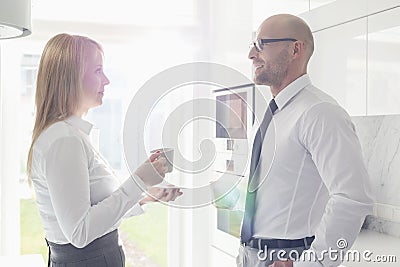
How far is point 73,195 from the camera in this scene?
1.53 m

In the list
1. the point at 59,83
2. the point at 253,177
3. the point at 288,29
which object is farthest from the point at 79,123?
the point at 288,29

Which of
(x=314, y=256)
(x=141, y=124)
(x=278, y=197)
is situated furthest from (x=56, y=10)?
(x=314, y=256)

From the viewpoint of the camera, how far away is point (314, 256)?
152 cm

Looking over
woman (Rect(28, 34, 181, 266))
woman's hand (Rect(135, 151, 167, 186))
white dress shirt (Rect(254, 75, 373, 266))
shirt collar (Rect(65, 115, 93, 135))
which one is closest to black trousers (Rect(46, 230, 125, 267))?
woman (Rect(28, 34, 181, 266))

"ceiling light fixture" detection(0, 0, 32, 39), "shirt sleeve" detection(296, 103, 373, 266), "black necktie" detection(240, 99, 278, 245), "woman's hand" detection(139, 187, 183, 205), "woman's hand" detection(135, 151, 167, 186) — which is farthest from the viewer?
"woman's hand" detection(139, 187, 183, 205)

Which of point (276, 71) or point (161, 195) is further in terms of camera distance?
point (161, 195)

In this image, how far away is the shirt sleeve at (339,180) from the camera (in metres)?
1.46

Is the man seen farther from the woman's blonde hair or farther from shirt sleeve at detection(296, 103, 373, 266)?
the woman's blonde hair

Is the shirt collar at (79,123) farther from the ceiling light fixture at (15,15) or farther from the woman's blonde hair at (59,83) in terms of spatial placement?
the ceiling light fixture at (15,15)

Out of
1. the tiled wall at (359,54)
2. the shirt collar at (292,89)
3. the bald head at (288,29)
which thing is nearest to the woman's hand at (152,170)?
the shirt collar at (292,89)

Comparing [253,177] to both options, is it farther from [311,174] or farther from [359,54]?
[359,54]

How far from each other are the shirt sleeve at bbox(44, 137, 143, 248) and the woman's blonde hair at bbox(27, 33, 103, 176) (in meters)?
0.13

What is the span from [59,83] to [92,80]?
113mm

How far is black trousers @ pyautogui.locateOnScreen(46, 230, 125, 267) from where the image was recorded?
1.64 meters
